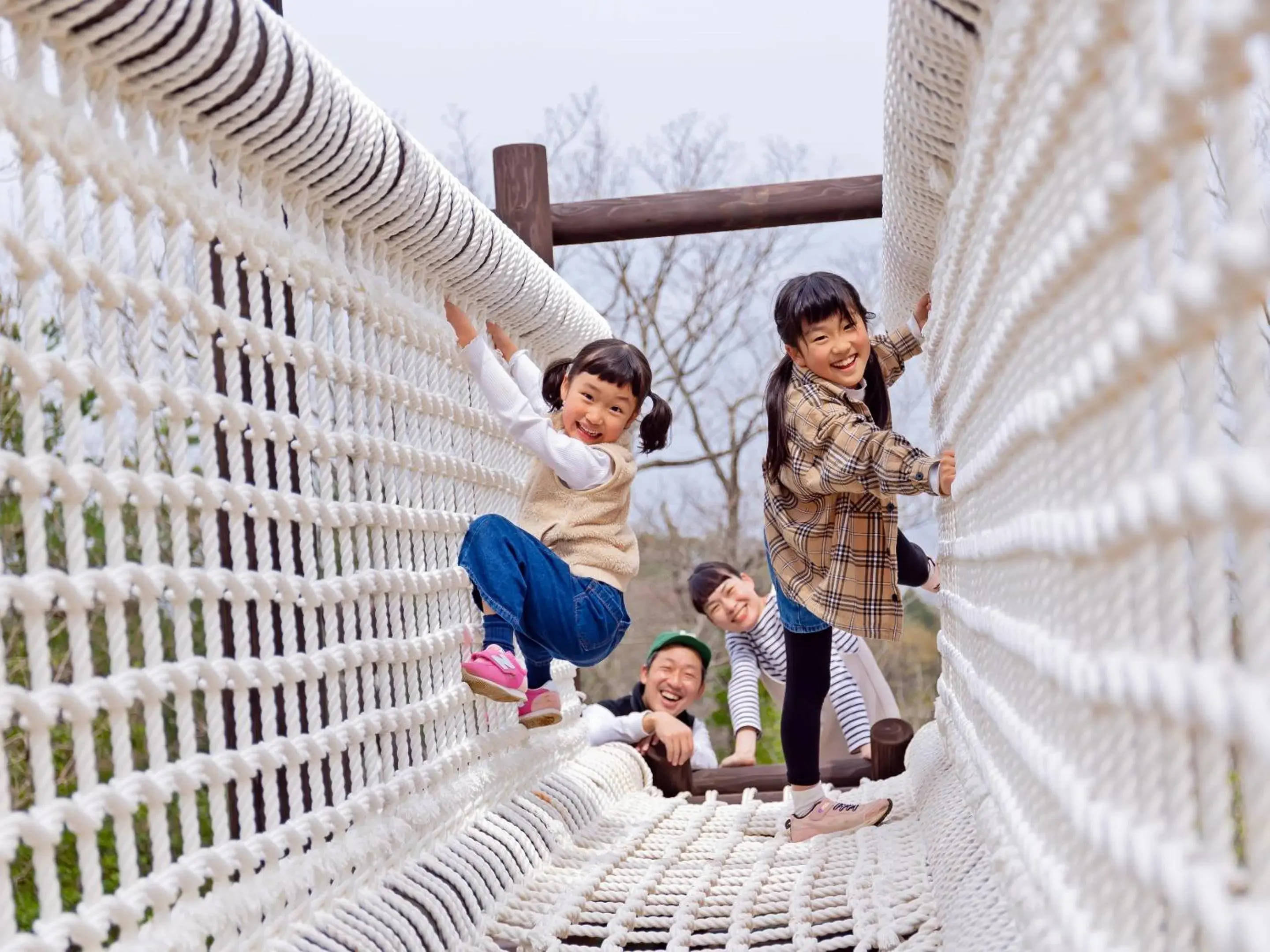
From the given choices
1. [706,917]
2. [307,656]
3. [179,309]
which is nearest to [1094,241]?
[179,309]

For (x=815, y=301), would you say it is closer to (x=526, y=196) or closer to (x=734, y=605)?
(x=526, y=196)

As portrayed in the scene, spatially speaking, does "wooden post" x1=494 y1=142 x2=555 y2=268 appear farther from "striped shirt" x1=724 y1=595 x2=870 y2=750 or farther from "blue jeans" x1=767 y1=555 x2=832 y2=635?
"blue jeans" x1=767 y1=555 x2=832 y2=635

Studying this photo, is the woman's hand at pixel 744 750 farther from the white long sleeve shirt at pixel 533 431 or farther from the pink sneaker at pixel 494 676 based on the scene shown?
the pink sneaker at pixel 494 676

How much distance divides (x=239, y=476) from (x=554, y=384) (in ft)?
3.43

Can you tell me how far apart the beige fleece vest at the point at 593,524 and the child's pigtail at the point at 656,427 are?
159mm

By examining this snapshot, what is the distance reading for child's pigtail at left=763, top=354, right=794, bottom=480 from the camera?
1795 mm

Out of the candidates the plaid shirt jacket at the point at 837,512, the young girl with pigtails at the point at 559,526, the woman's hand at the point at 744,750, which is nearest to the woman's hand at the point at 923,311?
the plaid shirt jacket at the point at 837,512

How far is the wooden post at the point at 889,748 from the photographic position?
2.32 meters

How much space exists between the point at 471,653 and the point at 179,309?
0.81 meters

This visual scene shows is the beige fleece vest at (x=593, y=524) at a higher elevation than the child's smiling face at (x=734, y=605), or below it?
higher

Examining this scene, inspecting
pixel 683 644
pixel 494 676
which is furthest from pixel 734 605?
pixel 494 676

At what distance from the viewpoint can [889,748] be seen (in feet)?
7.59

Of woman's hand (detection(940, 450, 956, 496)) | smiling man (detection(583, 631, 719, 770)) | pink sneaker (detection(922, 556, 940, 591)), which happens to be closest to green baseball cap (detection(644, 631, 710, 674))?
smiling man (detection(583, 631, 719, 770))

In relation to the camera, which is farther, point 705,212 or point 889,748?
point 705,212
